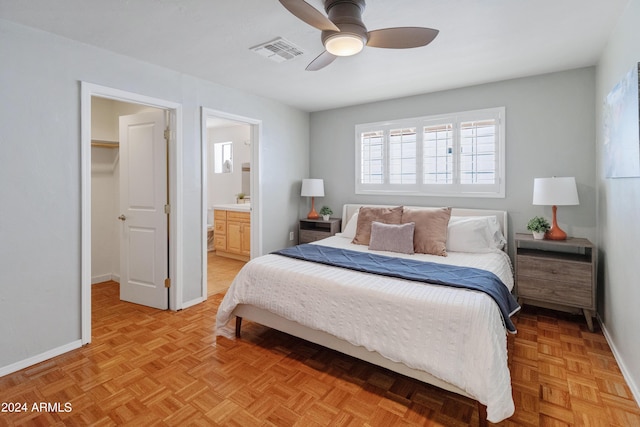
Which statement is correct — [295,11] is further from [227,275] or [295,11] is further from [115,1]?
[227,275]

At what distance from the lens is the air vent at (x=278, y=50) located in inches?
101

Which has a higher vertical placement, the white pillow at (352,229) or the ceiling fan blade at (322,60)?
the ceiling fan blade at (322,60)

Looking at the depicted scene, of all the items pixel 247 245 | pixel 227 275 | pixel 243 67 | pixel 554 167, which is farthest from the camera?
pixel 247 245

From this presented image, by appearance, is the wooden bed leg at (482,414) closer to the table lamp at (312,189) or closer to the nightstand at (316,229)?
the nightstand at (316,229)

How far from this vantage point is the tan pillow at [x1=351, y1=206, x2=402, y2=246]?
137 inches

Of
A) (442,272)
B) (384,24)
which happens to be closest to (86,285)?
(442,272)

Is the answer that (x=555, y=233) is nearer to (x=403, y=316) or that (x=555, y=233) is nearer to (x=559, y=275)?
(x=559, y=275)

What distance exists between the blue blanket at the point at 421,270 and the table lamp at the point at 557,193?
118 cm

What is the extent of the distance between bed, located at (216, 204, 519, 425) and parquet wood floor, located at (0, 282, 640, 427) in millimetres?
203

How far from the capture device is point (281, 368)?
2293mm

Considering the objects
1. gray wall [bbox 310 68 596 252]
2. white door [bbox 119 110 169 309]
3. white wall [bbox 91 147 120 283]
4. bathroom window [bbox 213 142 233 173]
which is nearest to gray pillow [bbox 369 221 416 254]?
gray wall [bbox 310 68 596 252]

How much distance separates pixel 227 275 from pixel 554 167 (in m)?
4.21

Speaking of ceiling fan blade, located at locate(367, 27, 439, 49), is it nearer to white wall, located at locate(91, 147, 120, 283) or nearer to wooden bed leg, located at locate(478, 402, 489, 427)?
wooden bed leg, located at locate(478, 402, 489, 427)

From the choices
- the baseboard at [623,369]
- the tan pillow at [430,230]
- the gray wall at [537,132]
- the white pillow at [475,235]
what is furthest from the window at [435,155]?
the baseboard at [623,369]
